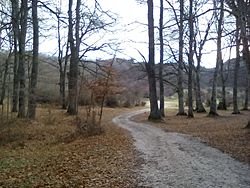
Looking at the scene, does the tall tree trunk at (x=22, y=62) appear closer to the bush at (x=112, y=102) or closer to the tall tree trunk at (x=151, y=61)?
the tall tree trunk at (x=151, y=61)

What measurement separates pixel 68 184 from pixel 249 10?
1179 centimetres

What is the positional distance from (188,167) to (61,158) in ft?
14.8

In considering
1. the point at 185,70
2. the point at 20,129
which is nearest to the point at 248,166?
the point at 20,129

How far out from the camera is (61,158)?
42.7 ft

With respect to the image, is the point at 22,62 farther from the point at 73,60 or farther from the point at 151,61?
the point at 151,61

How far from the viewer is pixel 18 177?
→ 416 inches

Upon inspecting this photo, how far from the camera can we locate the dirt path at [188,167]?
29.3ft

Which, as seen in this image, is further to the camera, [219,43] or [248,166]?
[219,43]

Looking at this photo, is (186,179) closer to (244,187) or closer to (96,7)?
(244,187)

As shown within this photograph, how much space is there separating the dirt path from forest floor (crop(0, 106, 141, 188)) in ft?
1.64

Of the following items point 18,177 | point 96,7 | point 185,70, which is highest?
point 96,7

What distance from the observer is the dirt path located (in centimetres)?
895

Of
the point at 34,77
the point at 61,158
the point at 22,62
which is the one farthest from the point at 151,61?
the point at 61,158

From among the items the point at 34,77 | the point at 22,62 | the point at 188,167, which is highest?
the point at 22,62
